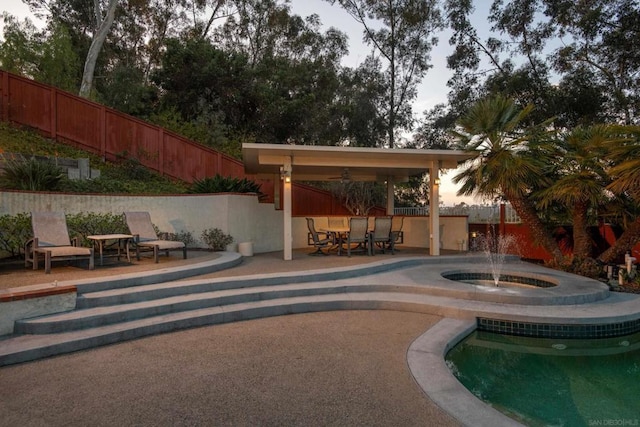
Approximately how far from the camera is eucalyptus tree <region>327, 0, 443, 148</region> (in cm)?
2202

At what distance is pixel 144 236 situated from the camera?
8367 mm

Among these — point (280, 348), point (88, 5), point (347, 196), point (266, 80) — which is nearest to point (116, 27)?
point (88, 5)

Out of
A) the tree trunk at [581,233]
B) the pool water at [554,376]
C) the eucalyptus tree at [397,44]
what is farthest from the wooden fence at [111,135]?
the eucalyptus tree at [397,44]

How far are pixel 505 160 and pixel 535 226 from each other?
1.95 m

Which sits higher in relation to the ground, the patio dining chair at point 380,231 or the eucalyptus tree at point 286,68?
the eucalyptus tree at point 286,68

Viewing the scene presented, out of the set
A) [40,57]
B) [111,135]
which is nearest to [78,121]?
[111,135]

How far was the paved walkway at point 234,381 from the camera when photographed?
277 cm

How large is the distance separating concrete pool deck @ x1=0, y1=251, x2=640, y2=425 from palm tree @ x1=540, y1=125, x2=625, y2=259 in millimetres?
1749

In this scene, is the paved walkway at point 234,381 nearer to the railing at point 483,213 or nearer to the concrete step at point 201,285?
the concrete step at point 201,285

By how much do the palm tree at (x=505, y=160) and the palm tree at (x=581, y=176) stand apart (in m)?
0.45

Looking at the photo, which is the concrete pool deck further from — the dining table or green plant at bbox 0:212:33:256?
green plant at bbox 0:212:33:256

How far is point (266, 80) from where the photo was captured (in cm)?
2089

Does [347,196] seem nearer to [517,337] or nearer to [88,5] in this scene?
[517,337]

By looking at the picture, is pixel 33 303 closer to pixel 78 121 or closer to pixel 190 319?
pixel 190 319
